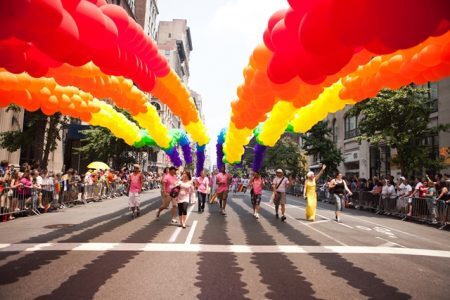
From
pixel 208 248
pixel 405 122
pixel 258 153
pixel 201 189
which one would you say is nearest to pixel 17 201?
pixel 201 189

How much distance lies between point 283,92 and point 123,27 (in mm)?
2892

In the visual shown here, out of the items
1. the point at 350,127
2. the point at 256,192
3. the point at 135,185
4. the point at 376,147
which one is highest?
the point at 350,127

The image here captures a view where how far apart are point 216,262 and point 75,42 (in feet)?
14.2

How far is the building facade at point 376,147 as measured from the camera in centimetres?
2145

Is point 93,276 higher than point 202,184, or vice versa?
point 202,184

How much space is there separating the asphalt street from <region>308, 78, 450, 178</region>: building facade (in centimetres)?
1180

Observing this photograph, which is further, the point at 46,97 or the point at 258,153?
the point at 258,153

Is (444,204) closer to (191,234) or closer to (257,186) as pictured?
(257,186)

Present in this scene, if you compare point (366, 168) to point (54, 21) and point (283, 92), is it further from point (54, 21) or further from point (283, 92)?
point (54, 21)

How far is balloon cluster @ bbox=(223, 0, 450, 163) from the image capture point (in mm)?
3529

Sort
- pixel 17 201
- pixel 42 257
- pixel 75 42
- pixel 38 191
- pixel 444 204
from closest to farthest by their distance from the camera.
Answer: pixel 75 42 < pixel 42 257 < pixel 17 201 < pixel 444 204 < pixel 38 191

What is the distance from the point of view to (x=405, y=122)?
58.0 ft

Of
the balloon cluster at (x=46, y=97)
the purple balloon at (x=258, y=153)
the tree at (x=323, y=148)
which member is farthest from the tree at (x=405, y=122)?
the balloon cluster at (x=46, y=97)

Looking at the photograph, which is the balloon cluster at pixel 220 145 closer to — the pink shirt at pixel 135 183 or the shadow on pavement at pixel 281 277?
the pink shirt at pixel 135 183
